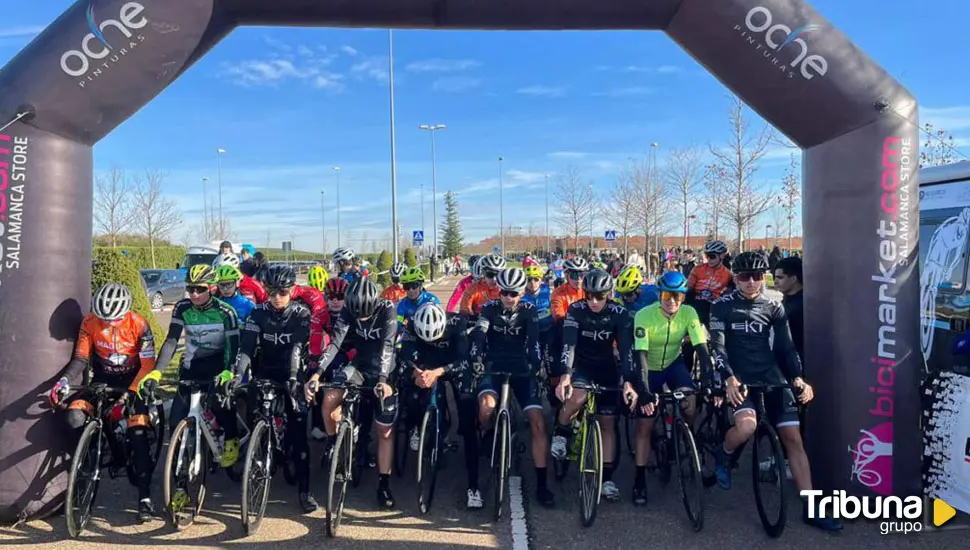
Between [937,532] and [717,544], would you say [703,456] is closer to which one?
[717,544]

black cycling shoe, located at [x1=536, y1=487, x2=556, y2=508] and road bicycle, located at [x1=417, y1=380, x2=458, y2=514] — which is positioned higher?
road bicycle, located at [x1=417, y1=380, x2=458, y2=514]

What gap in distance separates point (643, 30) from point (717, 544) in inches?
167

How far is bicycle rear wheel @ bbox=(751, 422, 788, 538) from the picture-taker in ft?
14.6

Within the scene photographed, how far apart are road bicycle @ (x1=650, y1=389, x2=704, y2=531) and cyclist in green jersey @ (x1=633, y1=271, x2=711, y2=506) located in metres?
0.19

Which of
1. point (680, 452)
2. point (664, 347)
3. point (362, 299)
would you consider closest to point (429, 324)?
point (362, 299)

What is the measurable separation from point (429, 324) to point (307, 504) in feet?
5.98

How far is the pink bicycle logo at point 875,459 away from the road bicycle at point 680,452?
1.25m

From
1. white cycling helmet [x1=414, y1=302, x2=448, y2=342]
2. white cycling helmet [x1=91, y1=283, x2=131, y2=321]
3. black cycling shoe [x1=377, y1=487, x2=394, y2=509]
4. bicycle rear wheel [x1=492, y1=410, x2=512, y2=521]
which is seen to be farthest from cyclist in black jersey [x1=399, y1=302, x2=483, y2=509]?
white cycling helmet [x1=91, y1=283, x2=131, y2=321]

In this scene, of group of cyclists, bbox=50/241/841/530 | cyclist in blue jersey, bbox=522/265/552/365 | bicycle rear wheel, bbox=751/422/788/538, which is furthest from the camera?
cyclist in blue jersey, bbox=522/265/552/365

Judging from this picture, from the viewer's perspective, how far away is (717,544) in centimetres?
444

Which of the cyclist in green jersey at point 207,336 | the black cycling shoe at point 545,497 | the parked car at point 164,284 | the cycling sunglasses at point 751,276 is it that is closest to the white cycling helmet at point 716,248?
the cycling sunglasses at point 751,276

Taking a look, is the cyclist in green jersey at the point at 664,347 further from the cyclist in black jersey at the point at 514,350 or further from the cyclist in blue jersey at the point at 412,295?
the cyclist in blue jersey at the point at 412,295

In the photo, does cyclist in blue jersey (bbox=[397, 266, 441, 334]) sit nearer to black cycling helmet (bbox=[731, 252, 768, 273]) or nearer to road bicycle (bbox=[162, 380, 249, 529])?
road bicycle (bbox=[162, 380, 249, 529])

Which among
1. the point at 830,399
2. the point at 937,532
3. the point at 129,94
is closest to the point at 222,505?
the point at 129,94
